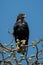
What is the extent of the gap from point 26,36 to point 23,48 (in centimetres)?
230

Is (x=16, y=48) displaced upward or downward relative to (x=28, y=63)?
upward

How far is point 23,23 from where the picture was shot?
18.7 ft

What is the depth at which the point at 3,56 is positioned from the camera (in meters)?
3.21

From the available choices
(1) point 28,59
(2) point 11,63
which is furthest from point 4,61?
(1) point 28,59

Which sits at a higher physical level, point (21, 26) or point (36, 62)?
point (21, 26)

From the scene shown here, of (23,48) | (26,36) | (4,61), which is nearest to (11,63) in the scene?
(4,61)

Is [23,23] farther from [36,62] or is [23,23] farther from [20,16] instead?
[36,62]

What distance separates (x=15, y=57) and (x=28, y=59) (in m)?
0.19

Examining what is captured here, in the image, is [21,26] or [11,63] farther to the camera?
[21,26]

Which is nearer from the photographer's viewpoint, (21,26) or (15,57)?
(15,57)

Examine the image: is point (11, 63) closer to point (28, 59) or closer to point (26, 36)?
point (28, 59)

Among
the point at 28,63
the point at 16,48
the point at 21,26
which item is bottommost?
the point at 28,63

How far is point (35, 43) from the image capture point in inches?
122

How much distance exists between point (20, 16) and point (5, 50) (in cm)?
268
